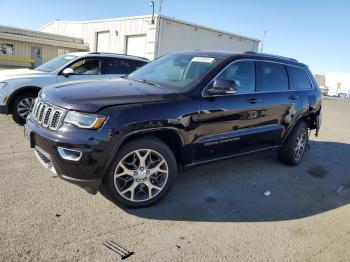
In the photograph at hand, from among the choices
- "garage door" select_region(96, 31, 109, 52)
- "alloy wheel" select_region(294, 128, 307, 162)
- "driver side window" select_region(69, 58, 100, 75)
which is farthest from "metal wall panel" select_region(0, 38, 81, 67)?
"alloy wheel" select_region(294, 128, 307, 162)

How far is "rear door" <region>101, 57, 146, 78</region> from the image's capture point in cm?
782

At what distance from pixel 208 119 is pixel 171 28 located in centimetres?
1801

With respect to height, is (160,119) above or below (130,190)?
above

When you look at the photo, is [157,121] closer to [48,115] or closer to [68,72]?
[48,115]

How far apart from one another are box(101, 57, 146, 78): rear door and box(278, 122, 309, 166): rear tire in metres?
4.28

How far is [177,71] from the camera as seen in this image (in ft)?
14.5

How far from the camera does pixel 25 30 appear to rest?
31.6 meters

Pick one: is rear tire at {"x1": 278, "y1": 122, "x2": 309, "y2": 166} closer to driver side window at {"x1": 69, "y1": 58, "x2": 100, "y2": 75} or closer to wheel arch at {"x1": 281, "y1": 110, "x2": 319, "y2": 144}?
wheel arch at {"x1": 281, "y1": 110, "x2": 319, "y2": 144}

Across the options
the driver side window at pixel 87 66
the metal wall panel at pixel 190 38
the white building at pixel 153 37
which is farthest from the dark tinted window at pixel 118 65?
the metal wall panel at pixel 190 38

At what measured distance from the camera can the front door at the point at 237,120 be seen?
3922 mm

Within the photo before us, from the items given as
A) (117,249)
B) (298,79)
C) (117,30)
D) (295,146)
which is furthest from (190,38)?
(117,249)

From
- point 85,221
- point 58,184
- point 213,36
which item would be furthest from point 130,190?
point 213,36

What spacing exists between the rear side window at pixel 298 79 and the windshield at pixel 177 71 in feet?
6.41

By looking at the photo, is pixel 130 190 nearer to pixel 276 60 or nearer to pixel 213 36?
pixel 276 60
